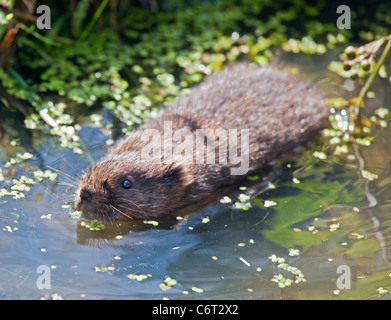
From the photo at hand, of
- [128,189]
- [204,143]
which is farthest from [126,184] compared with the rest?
[204,143]

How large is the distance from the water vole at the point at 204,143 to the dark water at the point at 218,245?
0.22 m

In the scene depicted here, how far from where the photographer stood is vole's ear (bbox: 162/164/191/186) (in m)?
5.75

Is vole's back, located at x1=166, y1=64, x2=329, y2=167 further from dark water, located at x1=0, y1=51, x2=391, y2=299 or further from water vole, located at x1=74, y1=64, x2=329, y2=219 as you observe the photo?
dark water, located at x1=0, y1=51, x2=391, y2=299

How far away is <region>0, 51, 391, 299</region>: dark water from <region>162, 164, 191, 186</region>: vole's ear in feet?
1.20

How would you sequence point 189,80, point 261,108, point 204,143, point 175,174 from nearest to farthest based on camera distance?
point 175,174
point 204,143
point 261,108
point 189,80

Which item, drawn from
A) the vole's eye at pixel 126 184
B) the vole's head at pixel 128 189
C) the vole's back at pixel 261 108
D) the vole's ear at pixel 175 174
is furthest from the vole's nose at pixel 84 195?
the vole's back at pixel 261 108

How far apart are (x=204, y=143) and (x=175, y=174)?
503 millimetres

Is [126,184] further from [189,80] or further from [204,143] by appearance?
[189,80]

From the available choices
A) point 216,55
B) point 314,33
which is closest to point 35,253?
point 216,55

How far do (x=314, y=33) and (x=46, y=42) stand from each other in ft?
12.1

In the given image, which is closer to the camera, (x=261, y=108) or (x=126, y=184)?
(x=126, y=184)

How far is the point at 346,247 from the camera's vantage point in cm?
546

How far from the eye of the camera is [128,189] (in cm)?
566
